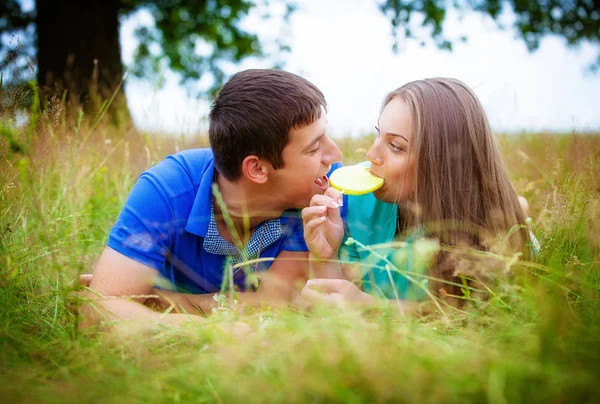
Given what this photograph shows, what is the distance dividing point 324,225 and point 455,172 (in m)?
0.75

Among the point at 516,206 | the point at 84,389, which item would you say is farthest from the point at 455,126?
the point at 84,389

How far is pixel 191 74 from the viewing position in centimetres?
916

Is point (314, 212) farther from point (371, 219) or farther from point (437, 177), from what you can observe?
point (437, 177)

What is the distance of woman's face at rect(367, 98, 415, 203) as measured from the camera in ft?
8.21

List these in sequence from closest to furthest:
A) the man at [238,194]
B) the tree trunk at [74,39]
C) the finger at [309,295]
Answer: the finger at [309,295] < the man at [238,194] < the tree trunk at [74,39]

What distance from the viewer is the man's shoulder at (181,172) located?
2.57m

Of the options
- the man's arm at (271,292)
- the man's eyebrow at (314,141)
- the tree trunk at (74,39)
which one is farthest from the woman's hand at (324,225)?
the tree trunk at (74,39)

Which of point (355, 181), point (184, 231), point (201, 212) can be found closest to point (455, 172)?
point (355, 181)

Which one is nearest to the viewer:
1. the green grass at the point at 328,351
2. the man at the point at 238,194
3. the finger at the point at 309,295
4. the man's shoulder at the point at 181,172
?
the green grass at the point at 328,351

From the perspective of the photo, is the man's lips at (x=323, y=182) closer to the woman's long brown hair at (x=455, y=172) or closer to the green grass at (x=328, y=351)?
the woman's long brown hair at (x=455, y=172)

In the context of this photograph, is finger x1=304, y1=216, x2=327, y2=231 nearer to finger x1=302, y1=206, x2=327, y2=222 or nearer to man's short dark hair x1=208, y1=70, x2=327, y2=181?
finger x1=302, y1=206, x2=327, y2=222

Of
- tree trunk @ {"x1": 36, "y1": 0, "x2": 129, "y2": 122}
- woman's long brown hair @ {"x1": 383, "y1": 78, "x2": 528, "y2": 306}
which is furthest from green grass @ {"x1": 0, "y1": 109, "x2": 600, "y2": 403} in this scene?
tree trunk @ {"x1": 36, "y1": 0, "x2": 129, "y2": 122}

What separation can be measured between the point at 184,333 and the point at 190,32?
7974 mm

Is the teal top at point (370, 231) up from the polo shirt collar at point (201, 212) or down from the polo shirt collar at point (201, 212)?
down
